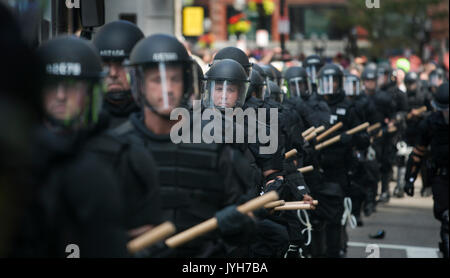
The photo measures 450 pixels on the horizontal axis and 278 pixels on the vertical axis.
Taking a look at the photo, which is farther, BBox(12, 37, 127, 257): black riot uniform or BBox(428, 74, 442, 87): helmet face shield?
BBox(428, 74, 442, 87): helmet face shield

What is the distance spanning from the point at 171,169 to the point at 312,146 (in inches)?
261

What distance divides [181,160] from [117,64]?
64.4 inches

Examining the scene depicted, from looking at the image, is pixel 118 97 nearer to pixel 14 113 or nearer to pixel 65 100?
pixel 65 100

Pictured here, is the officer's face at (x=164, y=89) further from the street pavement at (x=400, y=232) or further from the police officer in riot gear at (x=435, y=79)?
the police officer in riot gear at (x=435, y=79)

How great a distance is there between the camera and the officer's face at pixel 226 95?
7.69 m

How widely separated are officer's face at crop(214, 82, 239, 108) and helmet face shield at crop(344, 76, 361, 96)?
767 cm

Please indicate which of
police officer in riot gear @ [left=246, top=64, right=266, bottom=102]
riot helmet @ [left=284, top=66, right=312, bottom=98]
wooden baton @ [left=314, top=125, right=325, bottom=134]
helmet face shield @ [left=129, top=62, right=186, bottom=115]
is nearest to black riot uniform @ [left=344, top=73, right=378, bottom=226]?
riot helmet @ [left=284, top=66, right=312, bottom=98]

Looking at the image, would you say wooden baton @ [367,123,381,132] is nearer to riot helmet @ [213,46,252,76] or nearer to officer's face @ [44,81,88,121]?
riot helmet @ [213,46,252,76]

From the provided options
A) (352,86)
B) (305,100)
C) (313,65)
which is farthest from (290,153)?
(313,65)

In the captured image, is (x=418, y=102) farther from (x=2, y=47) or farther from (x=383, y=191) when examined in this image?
(x=2, y=47)

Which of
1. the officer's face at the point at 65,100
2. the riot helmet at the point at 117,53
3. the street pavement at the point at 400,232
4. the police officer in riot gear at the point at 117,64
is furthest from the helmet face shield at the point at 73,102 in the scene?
the street pavement at the point at 400,232

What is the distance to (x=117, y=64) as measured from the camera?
6.61m

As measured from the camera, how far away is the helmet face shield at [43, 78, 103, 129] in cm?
398

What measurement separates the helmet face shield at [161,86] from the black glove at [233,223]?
567mm
